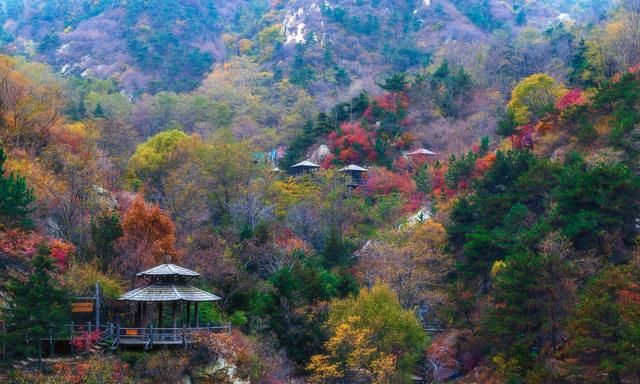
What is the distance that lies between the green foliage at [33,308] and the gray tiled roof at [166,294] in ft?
9.58

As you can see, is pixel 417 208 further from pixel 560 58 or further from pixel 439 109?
pixel 560 58

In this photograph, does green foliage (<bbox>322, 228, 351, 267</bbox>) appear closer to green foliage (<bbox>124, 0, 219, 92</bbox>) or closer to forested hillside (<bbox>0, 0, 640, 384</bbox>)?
forested hillside (<bbox>0, 0, 640, 384</bbox>)

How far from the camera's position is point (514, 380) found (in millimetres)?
29438

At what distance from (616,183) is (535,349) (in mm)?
7999

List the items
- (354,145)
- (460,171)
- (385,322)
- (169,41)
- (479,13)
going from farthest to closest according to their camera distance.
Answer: (479,13) < (169,41) < (354,145) < (460,171) < (385,322)

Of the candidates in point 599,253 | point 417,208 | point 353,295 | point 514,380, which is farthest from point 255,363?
point 417,208

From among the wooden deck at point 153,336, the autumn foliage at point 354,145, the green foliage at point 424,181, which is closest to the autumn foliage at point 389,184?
the green foliage at point 424,181

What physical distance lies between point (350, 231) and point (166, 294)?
2108 cm

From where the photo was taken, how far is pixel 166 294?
2777 centimetres

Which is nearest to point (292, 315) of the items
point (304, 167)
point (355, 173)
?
point (355, 173)

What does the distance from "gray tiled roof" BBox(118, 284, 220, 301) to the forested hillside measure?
38 centimetres

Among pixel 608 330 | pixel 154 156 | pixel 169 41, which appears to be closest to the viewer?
pixel 608 330

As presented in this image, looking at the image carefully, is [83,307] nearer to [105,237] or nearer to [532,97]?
[105,237]

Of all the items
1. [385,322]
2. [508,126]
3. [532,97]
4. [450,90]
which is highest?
[532,97]
